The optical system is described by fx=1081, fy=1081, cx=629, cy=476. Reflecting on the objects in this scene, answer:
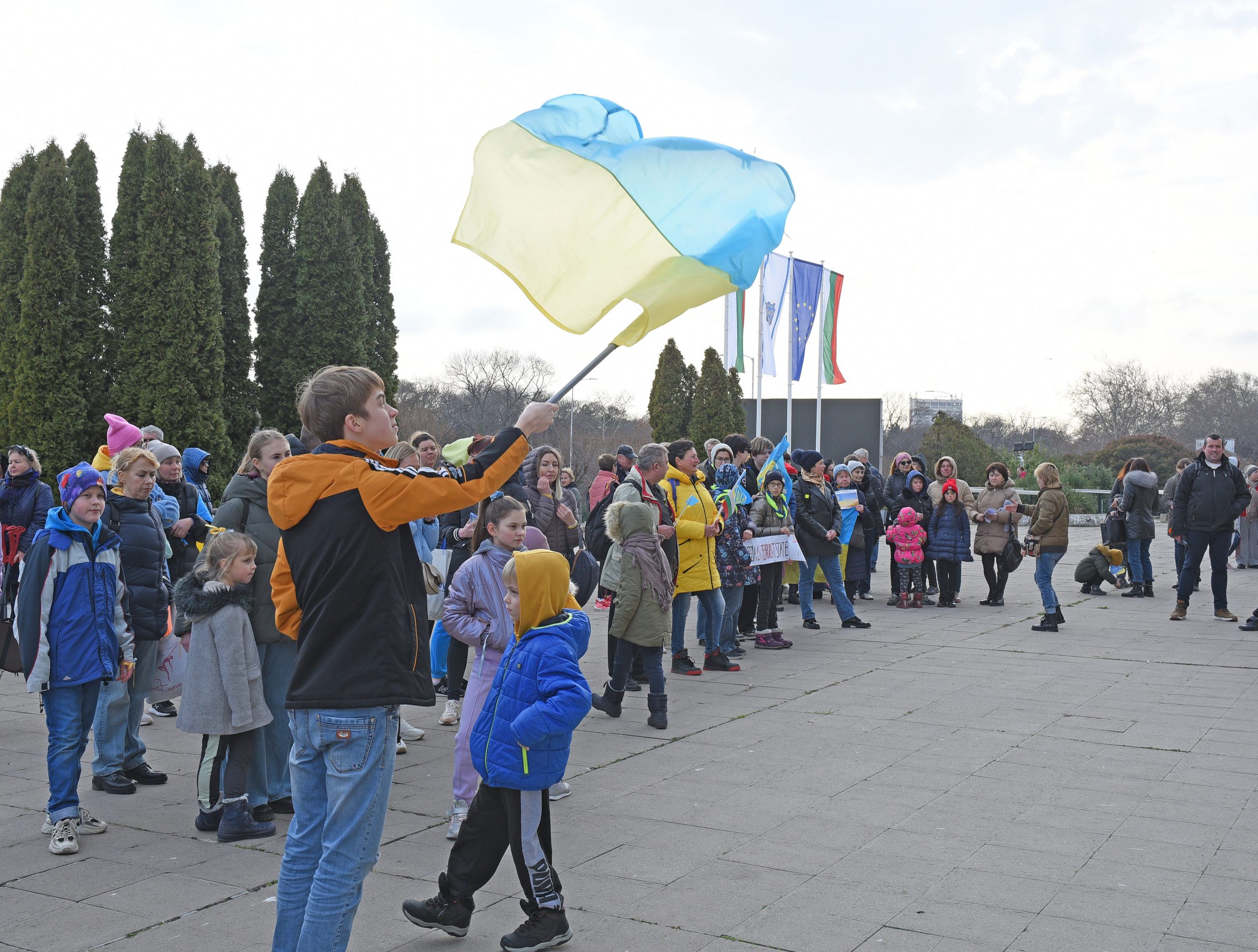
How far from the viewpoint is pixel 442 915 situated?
3992 mm

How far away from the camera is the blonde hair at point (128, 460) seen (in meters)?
5.87

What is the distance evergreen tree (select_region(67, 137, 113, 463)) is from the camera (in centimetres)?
2100

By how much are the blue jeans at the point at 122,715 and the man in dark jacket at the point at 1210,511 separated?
11.5 m

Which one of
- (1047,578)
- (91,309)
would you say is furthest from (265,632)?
(91,309)

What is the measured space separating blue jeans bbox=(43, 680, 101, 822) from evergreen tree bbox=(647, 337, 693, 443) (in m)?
31.3

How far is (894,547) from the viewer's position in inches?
569

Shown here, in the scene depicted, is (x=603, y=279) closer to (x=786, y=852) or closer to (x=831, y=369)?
(x=786, y=852)

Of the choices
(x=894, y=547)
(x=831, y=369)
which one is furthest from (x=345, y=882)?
(x=831, y=369)

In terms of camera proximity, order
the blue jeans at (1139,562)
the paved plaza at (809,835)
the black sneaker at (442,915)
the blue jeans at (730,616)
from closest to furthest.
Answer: the black sneaker at (442,915)
the paved plaza at (809,835)
the blue jeans at (730,616)
the blue jeans at (1139,562)

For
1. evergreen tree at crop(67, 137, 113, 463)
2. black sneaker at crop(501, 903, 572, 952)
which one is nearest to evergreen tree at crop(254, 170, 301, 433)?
evergreen tree at crop(67, 137, 113, 463)

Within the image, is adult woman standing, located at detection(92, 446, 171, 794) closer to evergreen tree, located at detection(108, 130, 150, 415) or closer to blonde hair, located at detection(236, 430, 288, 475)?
blonde hair, located at detection(236, 430, 288, 475)

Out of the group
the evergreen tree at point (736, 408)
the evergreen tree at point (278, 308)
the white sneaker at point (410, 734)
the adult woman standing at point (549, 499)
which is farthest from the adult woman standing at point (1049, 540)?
the evergreen tree at point (736, 408)

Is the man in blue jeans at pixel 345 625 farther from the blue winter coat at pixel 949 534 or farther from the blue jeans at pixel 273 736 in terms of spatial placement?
the blue winter coat at pixel 949 534

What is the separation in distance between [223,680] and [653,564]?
3.27 m
